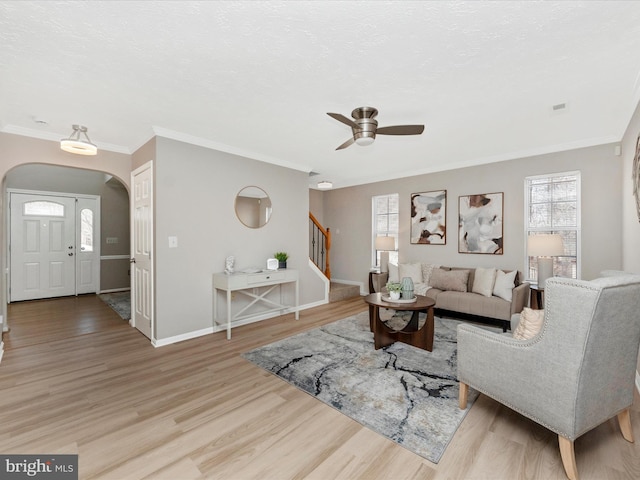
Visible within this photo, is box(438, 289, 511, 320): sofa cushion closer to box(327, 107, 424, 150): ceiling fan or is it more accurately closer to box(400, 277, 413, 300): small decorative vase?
box(400, 277, 413, 300): small decorative vase

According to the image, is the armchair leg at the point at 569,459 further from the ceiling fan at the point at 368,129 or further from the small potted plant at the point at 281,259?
the small potted plant at the point at 281,259

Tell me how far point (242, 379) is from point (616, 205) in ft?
15.8

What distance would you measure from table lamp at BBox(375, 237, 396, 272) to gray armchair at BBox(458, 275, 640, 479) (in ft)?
12.0

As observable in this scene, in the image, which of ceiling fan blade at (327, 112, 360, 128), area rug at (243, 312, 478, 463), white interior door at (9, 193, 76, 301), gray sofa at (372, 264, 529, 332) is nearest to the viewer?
area rug at (243, 312, 478, 463)

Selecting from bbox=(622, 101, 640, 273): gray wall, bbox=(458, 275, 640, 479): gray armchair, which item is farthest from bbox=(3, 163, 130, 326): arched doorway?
bbox=(622, 101, 640, 273): gray wall

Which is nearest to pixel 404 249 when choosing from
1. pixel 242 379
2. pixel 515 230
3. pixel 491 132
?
pixel 515 230

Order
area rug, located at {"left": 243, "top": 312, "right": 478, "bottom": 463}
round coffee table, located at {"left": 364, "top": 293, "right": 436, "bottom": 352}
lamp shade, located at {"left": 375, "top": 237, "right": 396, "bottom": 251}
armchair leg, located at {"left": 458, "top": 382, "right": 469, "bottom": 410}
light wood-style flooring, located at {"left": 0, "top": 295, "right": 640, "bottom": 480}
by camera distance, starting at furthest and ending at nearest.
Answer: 1. lamp shade, located at {"left": 375, "top": 237, "right": 396, "bottom": 251}
2. round coffee table, located at {"left": 364, "top": 293, "right": 436, "bottom": 352}
3. armchair leg, located at {"left": 458, "top": 382, "right": 469, "bottom": 410}
4. area rug, located at {"left": 243, "top": 312, "right": 478, "bottom": 463}
5. light wood-style flooring, located at {"left": 0, "top": 295, "right": 640, "bottom": 480}

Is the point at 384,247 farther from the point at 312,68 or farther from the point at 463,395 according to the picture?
the point at 312,68

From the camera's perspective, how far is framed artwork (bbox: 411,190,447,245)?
5082 mm

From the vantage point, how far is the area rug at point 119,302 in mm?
4785

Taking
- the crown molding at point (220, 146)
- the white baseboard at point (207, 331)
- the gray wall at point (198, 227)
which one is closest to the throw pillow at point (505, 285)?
the white baseboard at point (207, 331)

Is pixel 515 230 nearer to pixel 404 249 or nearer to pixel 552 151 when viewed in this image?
pixel 552 151

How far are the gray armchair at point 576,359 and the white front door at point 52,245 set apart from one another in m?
7.70

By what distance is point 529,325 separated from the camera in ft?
5.84
